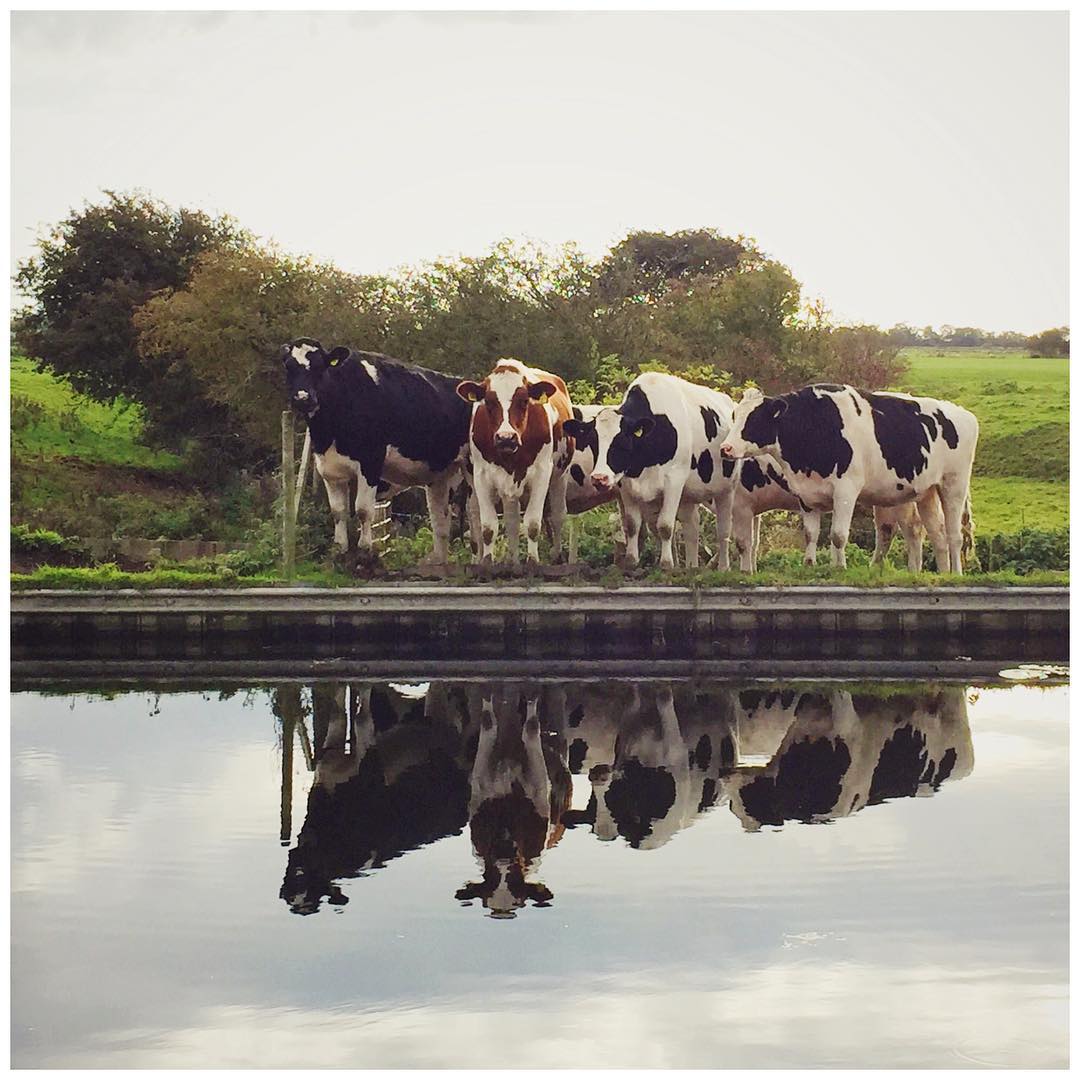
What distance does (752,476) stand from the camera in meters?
23.6

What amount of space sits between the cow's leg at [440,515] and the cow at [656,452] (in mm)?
1773

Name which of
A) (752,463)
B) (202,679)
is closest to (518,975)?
(202,679)

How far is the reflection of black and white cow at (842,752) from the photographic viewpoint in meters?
13.4

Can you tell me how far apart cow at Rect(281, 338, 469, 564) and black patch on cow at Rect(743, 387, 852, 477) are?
133 inches

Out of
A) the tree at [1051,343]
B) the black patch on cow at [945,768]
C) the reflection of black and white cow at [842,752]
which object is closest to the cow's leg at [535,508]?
the reflection of black and white cow at [842,752]

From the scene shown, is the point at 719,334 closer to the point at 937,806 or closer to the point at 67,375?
the point at 67,375

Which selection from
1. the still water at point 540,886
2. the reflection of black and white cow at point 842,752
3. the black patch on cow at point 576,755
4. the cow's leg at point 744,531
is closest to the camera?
the still water at point 540,886

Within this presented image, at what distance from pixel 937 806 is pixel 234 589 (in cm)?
1034

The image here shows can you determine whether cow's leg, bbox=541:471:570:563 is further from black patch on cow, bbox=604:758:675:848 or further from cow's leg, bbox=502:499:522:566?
black patch on cow, bbox=604:758:675:848

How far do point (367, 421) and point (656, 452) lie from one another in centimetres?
323

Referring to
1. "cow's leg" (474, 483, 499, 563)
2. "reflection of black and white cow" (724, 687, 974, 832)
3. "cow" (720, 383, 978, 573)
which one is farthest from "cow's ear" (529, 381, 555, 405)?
"reflection of black and white cow" (724, 687, 974, 832)

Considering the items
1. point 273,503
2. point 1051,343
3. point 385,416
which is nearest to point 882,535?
point 385,416

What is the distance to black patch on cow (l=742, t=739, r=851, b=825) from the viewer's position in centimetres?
1310

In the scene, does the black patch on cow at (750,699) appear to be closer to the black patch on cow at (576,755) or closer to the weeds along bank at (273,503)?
the black patch on cow at (576,755)
